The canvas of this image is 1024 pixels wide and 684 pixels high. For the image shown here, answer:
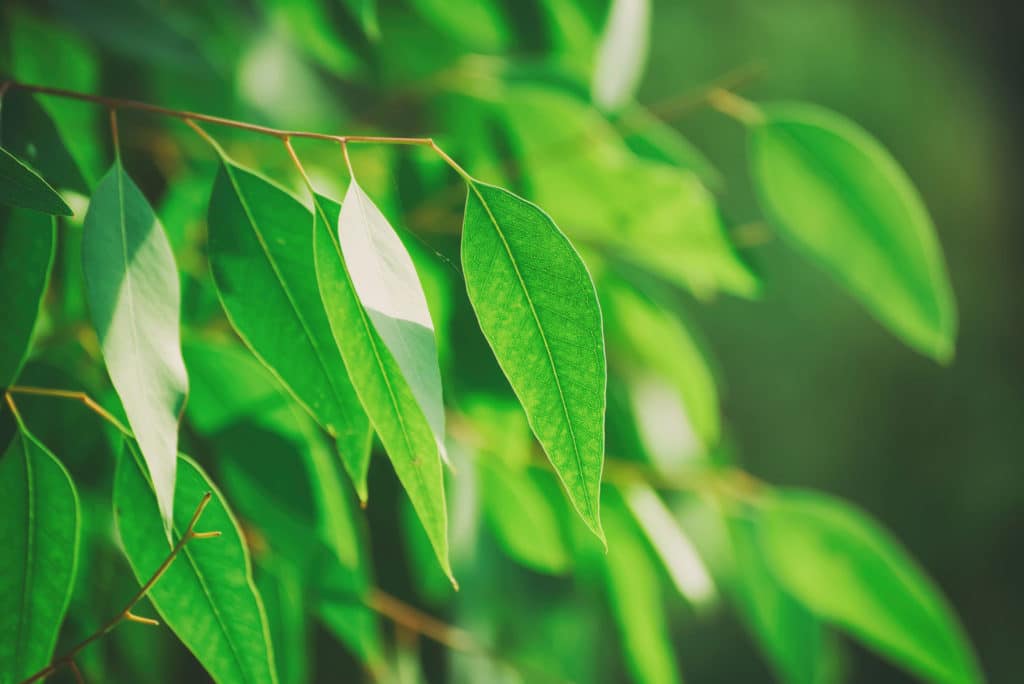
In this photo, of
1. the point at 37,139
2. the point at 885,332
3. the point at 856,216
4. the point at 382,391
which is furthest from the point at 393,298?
the point at 885,332

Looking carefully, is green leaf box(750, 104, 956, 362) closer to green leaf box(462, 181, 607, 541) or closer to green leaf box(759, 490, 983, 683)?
green leaf box(759, 490, 983, 683)

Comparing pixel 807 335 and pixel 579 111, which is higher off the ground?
pixel 807 335

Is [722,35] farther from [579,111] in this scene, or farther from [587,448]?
[587,448]

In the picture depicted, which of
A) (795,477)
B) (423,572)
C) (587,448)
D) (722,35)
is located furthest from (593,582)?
(722,35)

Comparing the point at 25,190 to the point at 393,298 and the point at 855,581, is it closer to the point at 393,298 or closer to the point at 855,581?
the point at 393,298

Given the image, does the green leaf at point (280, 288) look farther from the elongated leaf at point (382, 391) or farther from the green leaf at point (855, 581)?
the green leaf at point (855, 581)

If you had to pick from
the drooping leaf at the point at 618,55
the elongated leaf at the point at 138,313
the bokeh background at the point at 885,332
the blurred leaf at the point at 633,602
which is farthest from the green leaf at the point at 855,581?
the bokeh background at the point at 885,332

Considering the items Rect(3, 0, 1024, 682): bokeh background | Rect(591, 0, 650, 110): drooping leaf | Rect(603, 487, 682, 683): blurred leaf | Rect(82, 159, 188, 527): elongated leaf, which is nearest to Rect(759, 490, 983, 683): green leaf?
Rect(603, 487, 682, 683): blurred leaf
